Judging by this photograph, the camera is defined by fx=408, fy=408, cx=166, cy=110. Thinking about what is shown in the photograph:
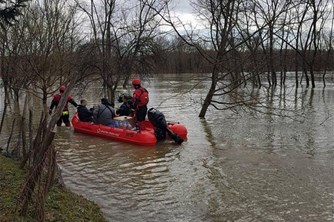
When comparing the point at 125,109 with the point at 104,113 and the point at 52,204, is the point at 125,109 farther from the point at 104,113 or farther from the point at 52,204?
the point at 52,204

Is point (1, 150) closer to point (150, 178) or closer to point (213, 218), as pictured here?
point (150, 178)

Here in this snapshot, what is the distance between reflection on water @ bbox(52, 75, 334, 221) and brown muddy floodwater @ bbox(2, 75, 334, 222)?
0.02m

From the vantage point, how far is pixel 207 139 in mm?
12812

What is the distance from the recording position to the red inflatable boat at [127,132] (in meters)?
11.6

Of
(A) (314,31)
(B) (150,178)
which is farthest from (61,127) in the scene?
(A) (314,31)

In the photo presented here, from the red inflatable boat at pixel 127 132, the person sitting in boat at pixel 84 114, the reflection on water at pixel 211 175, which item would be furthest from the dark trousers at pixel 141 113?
the person sitting in boat at pixel 84 114

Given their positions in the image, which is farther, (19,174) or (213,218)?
(19,174)

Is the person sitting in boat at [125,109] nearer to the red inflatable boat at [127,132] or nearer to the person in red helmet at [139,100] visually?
the red inflatable boat at [127,132]

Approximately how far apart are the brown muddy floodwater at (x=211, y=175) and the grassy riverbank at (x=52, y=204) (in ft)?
1.43

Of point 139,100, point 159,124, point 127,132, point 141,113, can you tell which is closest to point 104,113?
point 141,113

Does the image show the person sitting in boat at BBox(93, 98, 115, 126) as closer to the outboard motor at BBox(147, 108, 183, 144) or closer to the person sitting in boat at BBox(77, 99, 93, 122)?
the person sitting in boat at BBox(77, 99, 93, 122)

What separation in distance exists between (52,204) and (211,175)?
3.93 metres

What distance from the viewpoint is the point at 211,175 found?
28.3 ft

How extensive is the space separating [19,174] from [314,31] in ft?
118
